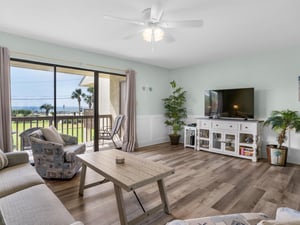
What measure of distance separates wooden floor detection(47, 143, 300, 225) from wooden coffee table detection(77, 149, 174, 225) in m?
0.19

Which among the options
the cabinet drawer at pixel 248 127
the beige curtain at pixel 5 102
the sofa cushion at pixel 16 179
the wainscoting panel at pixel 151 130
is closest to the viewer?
the sofa cushion at pixel 16 179

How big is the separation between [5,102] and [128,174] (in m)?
2.59

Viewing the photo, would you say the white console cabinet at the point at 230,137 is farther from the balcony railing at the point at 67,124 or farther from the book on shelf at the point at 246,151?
the balcony railing at the point at 67,124

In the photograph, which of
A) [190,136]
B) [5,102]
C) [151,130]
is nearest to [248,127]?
[190,136]

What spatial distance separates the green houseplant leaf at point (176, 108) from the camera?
17.2 feet

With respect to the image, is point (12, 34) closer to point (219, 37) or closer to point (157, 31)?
point (157, 31)

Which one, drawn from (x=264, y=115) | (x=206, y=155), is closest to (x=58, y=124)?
(x=206, y=155)

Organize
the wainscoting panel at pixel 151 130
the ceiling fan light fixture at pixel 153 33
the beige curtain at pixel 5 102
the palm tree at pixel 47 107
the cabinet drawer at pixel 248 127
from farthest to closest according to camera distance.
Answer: the wainscoting panel at pixel 151 130
the cabinet drawer at pixel 248 127
the palm tree at pixel 47 107
the beige curtain at pixel 5 102
the ceiling fan light fixture at pixel 153 33

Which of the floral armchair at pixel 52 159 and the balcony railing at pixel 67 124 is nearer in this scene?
the floral armchair at pixel 52 159

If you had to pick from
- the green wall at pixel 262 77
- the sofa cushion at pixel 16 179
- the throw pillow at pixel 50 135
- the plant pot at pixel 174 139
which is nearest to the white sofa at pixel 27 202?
the sofa cushion at pixel 16 179

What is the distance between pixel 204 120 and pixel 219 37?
2147mm

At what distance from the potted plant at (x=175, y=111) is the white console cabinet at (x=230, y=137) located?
2.61 feet

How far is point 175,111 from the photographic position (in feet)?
17.2

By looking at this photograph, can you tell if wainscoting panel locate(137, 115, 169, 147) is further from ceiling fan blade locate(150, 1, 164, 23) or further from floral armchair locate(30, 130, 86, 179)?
ceiling fan blade locate(150, 1, 164, 23)
